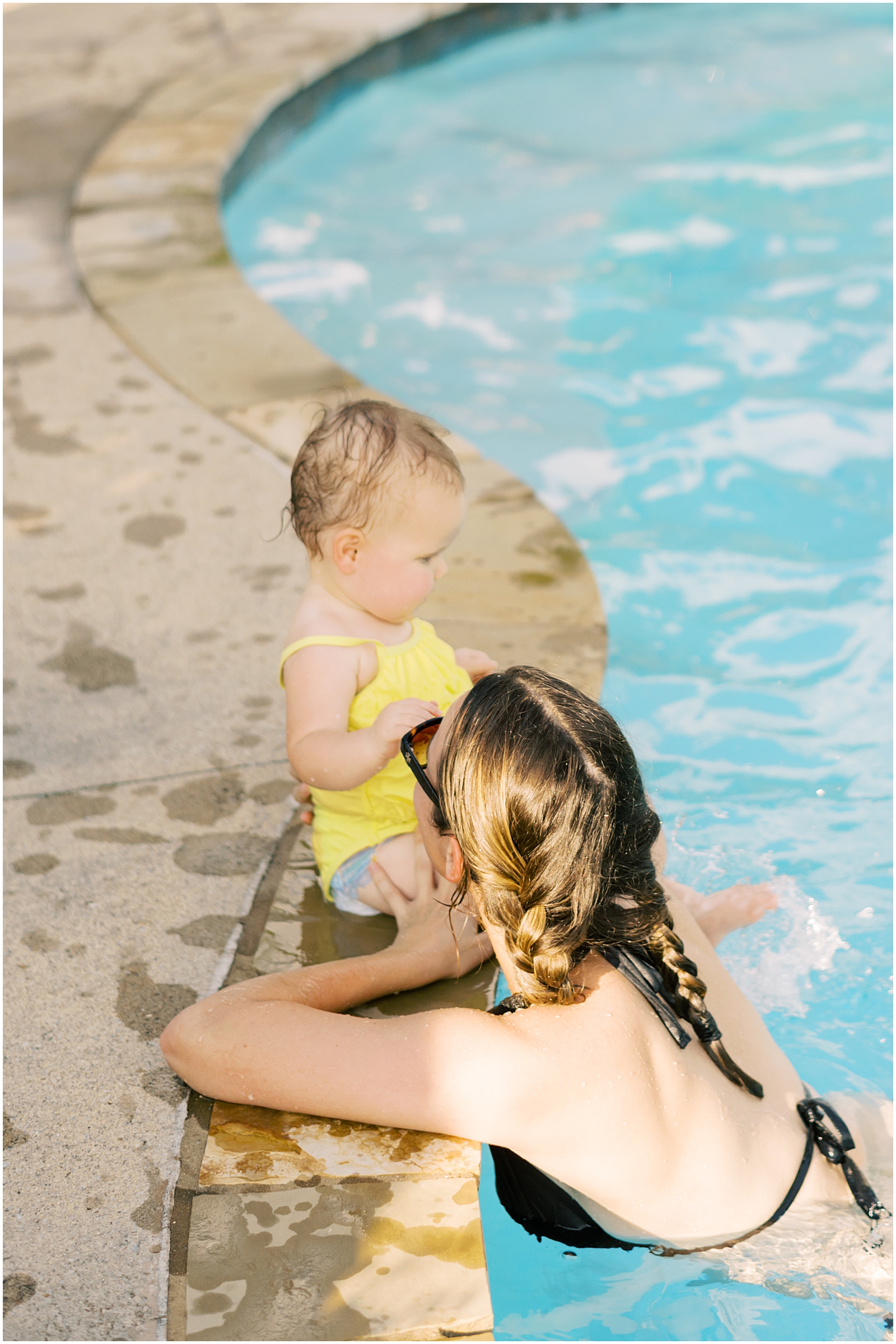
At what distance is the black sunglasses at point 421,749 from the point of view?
5.90ft

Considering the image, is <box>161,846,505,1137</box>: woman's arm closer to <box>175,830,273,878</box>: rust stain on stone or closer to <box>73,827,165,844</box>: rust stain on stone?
<box>175,830,273,878</box>: rust stain on stone

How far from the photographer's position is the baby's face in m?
2.21

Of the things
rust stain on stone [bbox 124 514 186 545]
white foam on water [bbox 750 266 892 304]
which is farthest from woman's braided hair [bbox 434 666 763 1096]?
white foam on water [bbox 750 266 892 304]

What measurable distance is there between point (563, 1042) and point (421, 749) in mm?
650

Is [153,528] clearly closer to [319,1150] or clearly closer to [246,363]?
[246,363]

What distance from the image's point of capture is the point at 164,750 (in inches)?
112

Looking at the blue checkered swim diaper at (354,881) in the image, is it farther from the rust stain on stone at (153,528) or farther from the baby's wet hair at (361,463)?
the rust stain on stone at (153,528)

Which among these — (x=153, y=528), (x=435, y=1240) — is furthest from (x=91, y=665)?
(x=435, y=1240)

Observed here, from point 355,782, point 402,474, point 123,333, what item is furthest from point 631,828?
point 123,333

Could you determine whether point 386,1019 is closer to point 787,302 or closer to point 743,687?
point 743,687

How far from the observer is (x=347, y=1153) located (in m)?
1.90

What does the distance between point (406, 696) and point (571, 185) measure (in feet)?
18.5

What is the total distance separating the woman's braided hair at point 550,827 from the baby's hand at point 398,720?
12.2 inches

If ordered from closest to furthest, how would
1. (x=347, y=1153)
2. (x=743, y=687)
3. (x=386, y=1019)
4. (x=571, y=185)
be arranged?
Answer: 1. (x=386, y=1019)
2. (x=347, y=1153)
3. (x=743, y=687)
4. (x=571, y=185)
